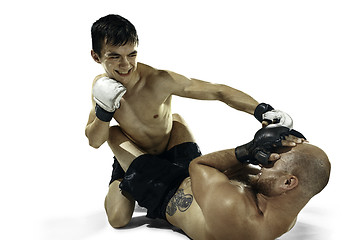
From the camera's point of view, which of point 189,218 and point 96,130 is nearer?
point 189,218

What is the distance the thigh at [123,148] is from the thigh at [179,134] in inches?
10.0

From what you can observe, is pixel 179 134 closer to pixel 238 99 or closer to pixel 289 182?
pixel 238 99

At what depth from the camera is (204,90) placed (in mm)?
3664

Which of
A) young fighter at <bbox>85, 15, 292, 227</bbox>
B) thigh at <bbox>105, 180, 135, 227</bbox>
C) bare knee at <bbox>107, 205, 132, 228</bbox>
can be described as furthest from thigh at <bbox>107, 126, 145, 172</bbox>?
bare knee at <bbox>107, 205, 132, 228</bbox>

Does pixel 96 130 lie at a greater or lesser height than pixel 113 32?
lesser

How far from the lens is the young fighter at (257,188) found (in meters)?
3.01

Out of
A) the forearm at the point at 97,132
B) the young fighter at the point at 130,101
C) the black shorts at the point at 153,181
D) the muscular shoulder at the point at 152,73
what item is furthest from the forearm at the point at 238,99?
the forearm at the point at 97,132

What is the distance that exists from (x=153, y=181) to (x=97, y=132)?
0.47 meters

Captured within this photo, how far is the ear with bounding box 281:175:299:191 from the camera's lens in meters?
3.01

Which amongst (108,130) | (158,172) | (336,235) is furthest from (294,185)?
(108,130)

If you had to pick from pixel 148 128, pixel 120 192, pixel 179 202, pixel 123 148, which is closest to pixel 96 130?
pixel 123 148

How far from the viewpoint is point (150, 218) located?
3.79 m

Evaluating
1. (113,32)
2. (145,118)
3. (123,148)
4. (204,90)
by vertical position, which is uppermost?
(113,32)

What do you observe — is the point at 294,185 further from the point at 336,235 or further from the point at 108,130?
the point at 108,130
